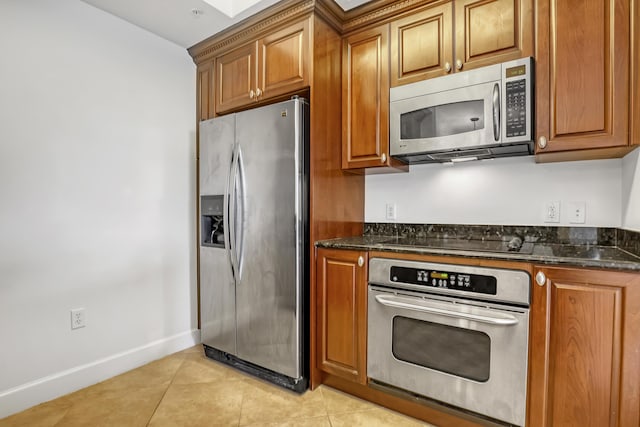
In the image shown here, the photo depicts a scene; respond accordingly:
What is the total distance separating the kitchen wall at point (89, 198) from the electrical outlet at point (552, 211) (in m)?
2.52

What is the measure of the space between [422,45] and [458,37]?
199 millimetres

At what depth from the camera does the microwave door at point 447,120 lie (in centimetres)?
167

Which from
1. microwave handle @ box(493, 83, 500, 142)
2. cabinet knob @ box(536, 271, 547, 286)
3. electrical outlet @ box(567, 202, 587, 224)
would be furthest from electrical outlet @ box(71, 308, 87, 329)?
electrical outlet @ box(567, 202, 587, 224)

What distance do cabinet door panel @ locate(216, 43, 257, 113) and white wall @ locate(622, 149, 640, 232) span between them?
2.15 meters

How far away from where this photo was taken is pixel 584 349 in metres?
1.28

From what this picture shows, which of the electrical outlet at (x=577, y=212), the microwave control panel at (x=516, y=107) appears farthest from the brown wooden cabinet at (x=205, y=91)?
the electrical outlet at (x=577, y=212)

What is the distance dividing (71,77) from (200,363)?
82.4 inches

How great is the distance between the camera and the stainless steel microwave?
1605 mm

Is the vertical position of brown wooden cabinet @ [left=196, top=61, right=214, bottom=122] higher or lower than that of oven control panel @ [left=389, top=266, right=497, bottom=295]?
higher

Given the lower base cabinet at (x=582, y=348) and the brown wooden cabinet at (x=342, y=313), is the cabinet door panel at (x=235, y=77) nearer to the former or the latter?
the brown wooden cabinet at (x=342, y=313)

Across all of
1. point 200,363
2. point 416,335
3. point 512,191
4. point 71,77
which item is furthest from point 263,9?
point 200,363

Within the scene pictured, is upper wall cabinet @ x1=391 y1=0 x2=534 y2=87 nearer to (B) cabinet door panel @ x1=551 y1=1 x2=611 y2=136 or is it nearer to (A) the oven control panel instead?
(B) cabinet door panel @ x1=551 y1=1 x2=611 y2=136

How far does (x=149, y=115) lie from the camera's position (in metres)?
2.41

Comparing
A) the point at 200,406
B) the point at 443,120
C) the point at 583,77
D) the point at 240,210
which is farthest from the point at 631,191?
the point at 200,406
